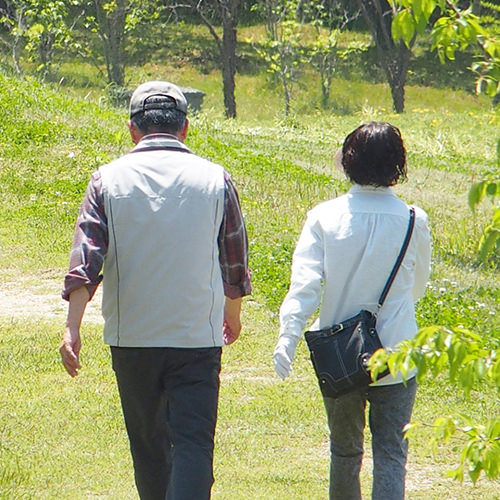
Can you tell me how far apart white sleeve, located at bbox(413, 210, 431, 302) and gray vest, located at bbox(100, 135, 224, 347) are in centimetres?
74

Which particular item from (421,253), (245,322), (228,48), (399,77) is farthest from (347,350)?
(399,77)

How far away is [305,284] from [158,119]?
793 millimetres

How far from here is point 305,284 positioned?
4.07 m

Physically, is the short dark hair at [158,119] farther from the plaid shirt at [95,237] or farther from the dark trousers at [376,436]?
the dark trousers at [376,436]

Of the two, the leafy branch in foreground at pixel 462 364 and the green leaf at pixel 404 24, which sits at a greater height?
the green leaf at pixel 404 24

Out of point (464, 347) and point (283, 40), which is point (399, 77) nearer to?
point (283, 40)

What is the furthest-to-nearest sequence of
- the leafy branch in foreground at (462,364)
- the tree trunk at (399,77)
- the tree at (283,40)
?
the tree trunk at (399,77), the tree at (283,40), the leafy branch in foreground at (462,364)

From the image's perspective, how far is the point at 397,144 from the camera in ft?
13.5

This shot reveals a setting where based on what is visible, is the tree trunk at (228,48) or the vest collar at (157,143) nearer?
the vest collar at (157,143)

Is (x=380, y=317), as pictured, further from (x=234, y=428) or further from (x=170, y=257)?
(x=234, y=428)

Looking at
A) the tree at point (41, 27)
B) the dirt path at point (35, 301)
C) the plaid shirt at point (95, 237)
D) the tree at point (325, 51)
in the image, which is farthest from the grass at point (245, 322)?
the tree at point (325, 51)

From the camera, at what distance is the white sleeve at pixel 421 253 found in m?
4.15

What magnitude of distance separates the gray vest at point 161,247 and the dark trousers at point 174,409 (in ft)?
0.21

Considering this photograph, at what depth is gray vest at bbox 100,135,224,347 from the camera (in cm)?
396
